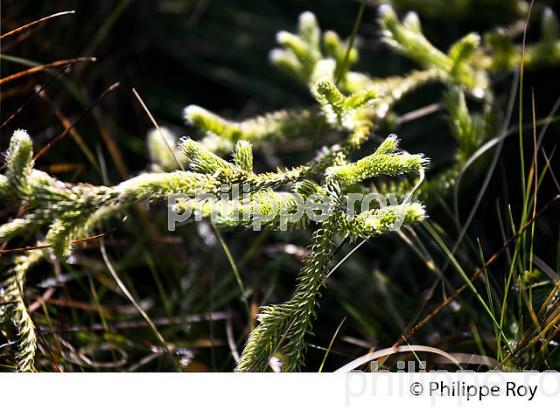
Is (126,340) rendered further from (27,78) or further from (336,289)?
(27,78)

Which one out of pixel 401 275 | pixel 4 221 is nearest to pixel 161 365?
pixel 4 221
